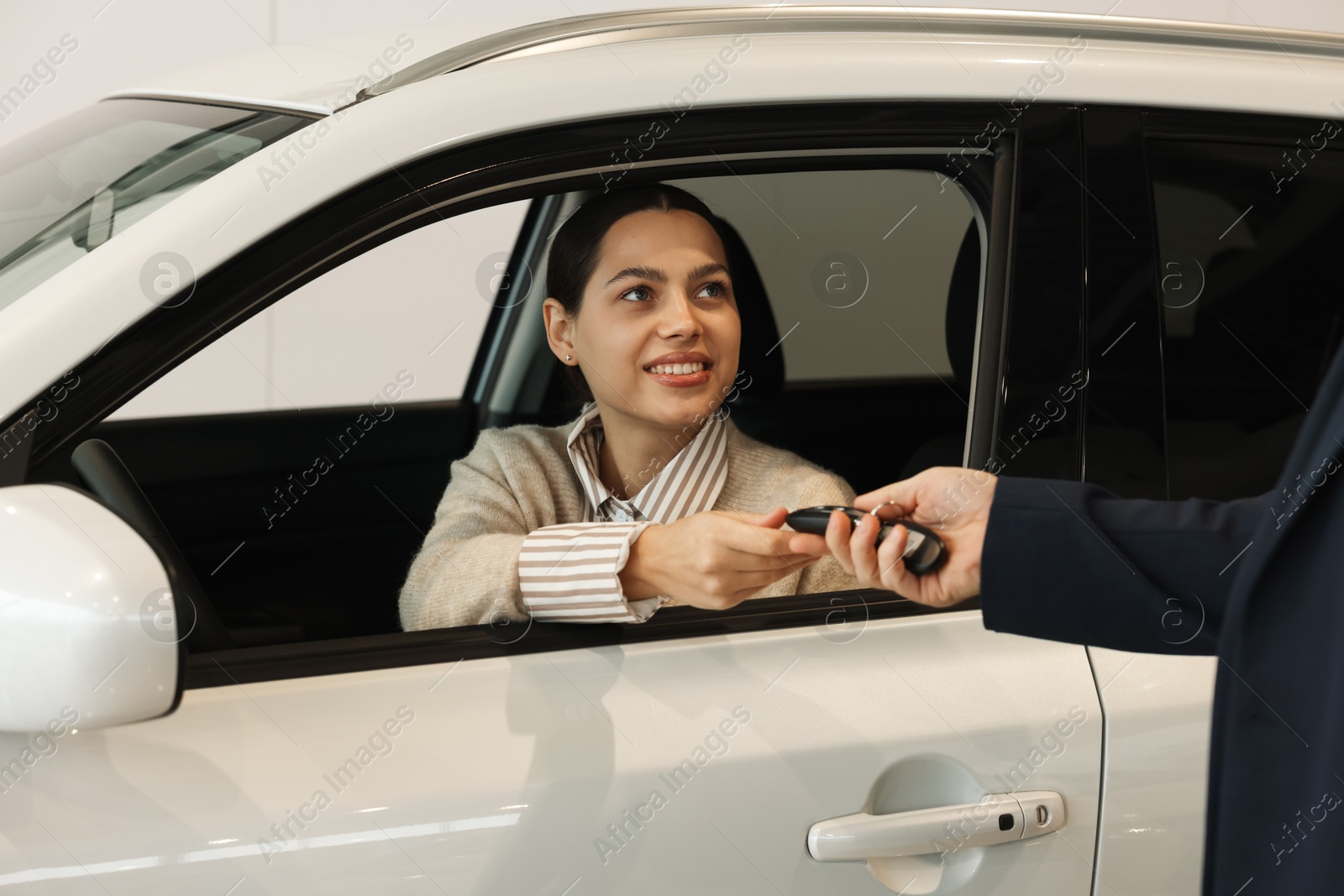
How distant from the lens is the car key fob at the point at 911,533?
Result: 37.5 inches

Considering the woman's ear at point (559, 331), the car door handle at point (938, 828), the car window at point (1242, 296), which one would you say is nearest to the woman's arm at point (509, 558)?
the woman's ear at point (559, 331)

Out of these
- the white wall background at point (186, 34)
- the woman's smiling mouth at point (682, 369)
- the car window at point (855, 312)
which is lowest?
the woman's smiling mouth at point (682, 369)

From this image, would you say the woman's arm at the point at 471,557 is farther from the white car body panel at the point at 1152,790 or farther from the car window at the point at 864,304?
the white car body panel at the point at 1152,790

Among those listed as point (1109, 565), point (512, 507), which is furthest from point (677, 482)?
point (1109, 565)

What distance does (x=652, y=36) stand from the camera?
3.57ft

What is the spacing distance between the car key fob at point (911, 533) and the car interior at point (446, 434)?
292 millimetres

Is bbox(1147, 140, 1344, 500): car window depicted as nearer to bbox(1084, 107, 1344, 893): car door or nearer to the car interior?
bbox(1084, 107, 1344, 893): car door

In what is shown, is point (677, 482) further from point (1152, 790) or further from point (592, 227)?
point (1152, 790)

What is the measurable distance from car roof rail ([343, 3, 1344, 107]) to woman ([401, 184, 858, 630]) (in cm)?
29

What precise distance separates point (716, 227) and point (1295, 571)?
97cm

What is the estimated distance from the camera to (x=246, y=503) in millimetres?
1932

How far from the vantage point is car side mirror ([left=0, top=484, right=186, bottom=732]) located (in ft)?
2.46

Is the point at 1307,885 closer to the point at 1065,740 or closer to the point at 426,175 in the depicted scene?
the point at 1065,740

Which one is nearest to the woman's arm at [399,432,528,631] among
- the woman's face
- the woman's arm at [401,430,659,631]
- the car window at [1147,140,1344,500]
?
the woman's arm at [401,430,659,631]
